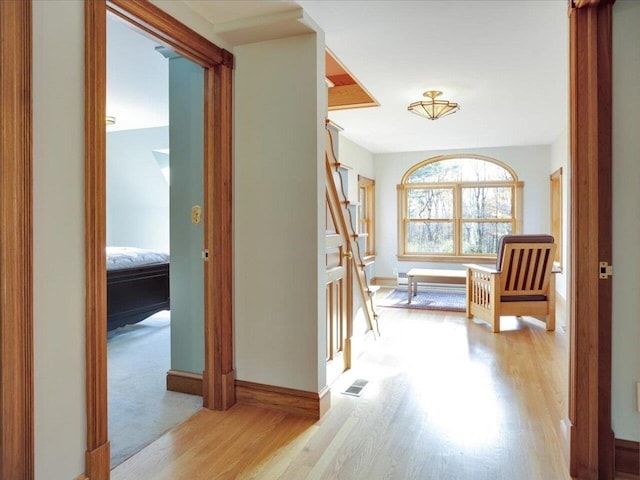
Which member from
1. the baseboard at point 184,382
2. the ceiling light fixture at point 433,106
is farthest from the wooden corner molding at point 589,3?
the baseboard at point 184,382

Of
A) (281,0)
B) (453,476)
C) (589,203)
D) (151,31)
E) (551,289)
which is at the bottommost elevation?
(453,476)

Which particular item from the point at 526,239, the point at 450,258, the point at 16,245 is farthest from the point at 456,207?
the point at 16,245

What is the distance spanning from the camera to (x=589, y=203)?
1.89 meters

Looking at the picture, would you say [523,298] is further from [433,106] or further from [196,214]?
[196,214]

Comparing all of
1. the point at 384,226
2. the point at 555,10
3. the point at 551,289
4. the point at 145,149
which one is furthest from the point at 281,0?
the point at 384,226

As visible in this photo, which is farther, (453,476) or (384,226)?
(384,226)

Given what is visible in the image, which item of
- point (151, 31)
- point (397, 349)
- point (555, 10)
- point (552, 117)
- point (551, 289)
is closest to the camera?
point (151, 31)

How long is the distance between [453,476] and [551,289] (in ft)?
10.6

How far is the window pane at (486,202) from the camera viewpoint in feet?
23.9

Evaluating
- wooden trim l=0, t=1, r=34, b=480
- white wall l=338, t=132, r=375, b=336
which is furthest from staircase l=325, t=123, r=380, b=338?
white wall l=338, t=132, r=375, b=336

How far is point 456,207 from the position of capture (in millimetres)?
7504

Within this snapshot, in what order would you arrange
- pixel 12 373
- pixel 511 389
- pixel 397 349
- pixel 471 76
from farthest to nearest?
pixel 397 349 → pixel 471 76 → pixel 511 389 → pixel 12 373

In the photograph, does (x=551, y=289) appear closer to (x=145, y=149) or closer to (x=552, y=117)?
(x=552, y=117)

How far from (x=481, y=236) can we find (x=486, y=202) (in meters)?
0.59
